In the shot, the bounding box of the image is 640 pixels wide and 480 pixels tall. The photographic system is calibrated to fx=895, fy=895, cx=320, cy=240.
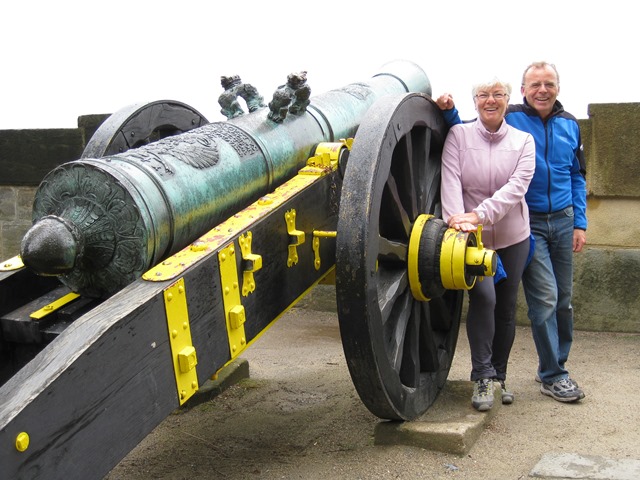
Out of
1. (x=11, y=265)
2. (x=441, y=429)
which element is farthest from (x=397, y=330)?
(x=11, y=265)

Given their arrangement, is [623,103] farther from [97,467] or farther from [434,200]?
[97,467]

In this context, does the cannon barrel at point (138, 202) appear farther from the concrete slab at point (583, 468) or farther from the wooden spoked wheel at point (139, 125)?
the concrete slab at point (583, 468)

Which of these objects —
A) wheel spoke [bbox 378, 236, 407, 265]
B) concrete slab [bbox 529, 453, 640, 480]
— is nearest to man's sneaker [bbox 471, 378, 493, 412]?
concrete slab [bbox 529, 453, 640, 480]

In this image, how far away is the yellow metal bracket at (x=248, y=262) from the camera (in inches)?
113

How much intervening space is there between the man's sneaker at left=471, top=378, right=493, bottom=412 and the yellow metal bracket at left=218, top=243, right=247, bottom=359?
1.11 meters

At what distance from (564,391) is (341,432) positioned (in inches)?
40.6

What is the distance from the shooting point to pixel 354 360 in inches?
116

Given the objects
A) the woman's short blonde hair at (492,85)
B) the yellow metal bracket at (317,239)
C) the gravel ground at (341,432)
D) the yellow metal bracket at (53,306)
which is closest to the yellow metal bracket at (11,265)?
the yellow metal bracket at (53,306)

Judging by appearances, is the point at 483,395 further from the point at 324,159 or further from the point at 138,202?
the point at 138,202

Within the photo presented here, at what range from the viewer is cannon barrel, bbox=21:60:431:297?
2.60 metres

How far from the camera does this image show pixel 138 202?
8.55 ft

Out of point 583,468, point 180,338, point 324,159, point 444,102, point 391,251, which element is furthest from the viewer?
point 444,102

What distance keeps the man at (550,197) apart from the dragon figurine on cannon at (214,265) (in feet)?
1.24

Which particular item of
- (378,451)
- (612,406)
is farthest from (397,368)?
(612,406)
